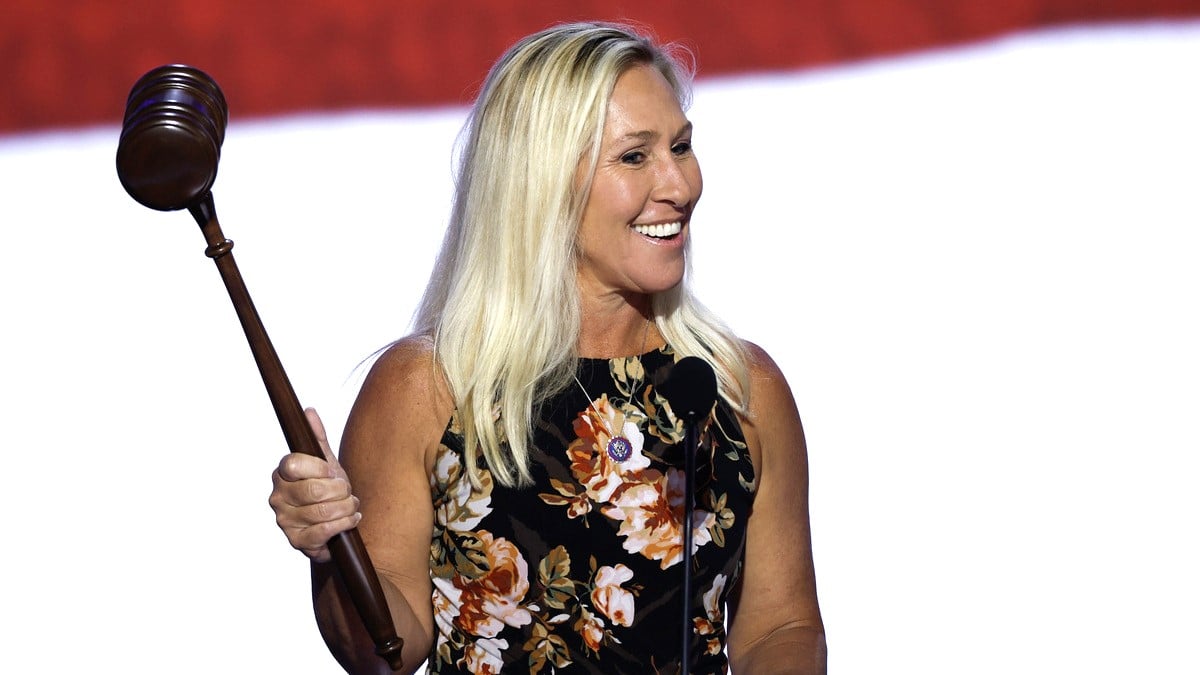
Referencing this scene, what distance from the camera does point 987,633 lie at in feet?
7.75

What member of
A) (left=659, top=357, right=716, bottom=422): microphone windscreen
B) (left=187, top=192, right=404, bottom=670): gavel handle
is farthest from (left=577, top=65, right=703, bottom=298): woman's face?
(left=187, top=192, right=404, bottom=670): gavel handle

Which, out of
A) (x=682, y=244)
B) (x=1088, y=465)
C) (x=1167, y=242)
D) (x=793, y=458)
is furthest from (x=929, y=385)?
(x=682, y=244)

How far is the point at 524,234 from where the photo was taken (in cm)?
157

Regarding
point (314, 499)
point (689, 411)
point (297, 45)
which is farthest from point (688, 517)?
point (297, 45)

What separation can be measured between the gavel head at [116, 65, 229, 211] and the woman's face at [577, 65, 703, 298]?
508 millimetres

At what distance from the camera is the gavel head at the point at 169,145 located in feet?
3.57

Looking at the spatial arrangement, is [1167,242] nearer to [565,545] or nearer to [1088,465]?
[1088,465]

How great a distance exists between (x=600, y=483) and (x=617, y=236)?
0.85ft

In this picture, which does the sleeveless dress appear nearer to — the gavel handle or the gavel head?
the gavel handle

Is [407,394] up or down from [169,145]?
down

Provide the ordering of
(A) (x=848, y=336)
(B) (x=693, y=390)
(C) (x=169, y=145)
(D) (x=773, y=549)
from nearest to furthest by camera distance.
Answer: (C) (x=169, y=145)
(B) (x=693, y=390)
(D) (x=773, y=549)
(A) (x=848, y=336)

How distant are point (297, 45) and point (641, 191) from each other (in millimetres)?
1132

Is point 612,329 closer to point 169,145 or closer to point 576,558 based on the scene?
point 576,558

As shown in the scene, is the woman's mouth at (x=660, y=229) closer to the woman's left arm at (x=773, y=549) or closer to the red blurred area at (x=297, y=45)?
the woman's left arm at (x=773, y=549)
